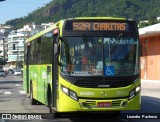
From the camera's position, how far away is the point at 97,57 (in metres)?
11.8

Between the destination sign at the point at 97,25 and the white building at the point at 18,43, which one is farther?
the white building at the point at 18,43

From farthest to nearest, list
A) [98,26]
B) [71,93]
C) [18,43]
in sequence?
[18,43] < [98,26] < [71,93]

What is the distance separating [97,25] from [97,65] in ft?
3.83

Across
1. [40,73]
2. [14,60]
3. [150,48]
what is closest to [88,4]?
[14,60]

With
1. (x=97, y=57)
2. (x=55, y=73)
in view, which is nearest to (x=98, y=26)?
(x=97, y=57)

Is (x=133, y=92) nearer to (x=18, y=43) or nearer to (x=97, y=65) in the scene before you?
(x=97, y=65)

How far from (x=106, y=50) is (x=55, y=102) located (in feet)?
7.16

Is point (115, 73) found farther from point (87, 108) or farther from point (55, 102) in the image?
point (55, 102)

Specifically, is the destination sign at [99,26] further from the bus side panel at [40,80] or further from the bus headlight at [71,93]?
the bus side panel at [40,80]

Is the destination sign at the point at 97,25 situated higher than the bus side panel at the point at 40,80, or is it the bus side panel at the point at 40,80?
the destination sign at the point at 97,25

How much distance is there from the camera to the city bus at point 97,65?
11641 mm

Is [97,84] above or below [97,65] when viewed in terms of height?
below

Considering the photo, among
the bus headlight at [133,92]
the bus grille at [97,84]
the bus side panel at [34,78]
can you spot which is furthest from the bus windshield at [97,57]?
the bus side panel at [34,78]

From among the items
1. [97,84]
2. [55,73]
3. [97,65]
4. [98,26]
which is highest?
[98,26]
